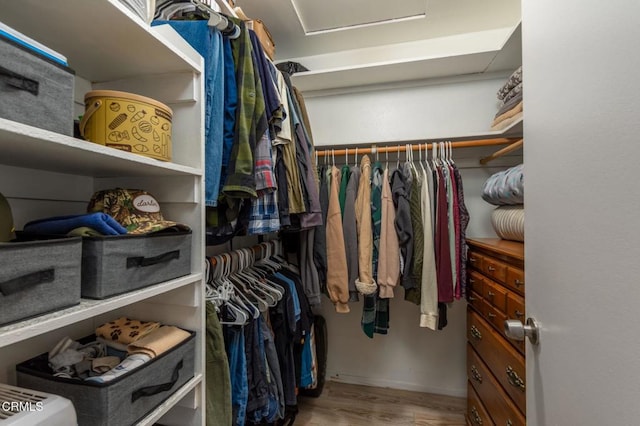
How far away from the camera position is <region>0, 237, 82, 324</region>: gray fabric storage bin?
0.42 meters

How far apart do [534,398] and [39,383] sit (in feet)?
3.61

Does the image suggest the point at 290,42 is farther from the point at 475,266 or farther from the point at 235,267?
the point at 475,266

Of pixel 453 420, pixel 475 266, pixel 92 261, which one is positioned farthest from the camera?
pixel 453 420

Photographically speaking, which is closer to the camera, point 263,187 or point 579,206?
point 579,206

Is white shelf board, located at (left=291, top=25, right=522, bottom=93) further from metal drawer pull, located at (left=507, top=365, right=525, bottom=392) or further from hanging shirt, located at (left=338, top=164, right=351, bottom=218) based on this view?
metal drawer pull, located at (left=507, top=365, right=525, bottom=392)

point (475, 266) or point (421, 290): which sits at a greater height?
point (475, 266)

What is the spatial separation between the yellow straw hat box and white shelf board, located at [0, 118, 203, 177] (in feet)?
0.14

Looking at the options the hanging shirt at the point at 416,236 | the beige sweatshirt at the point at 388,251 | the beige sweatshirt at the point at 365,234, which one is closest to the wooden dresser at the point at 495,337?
the hanging shirt at the point at 416,236

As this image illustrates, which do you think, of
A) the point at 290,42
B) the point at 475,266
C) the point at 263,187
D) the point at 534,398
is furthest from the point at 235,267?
the point at 290,42

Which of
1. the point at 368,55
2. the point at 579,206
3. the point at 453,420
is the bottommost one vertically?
the point at 453,420

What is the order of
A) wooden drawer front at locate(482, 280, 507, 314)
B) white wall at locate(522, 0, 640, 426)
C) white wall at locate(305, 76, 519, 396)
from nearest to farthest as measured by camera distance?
white wall at locate(522, 0, 640, 426) → wooden drawer front at locate(482, 280, 507, 314) → white wall at locate(305, 76, 519, 396)

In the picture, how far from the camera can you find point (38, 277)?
0.46 m

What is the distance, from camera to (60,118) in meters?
0.49

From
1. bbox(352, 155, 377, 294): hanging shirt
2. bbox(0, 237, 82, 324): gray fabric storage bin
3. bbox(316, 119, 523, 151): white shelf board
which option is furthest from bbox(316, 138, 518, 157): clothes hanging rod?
bbox(0, 237, 82, 324): gray fabric storage bin
